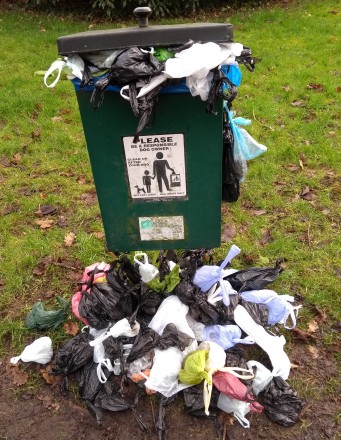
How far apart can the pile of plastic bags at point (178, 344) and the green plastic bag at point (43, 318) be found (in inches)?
7.2

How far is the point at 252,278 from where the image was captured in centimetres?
266

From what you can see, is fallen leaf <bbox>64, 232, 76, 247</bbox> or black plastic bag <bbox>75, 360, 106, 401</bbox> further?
fallen leaf <bbox>64, 232, 76, 247</bbox>

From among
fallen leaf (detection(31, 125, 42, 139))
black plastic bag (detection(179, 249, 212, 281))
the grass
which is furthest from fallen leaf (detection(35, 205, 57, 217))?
black plastic bag (detection(179, 249, 212, 281))

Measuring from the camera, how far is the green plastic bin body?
1.75 metres

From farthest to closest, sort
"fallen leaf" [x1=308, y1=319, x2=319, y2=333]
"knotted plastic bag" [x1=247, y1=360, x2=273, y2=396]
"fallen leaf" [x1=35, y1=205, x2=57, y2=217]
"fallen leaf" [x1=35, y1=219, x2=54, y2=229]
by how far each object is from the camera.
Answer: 1. "fallen leaf" [x1=35, y1=205, x2=57, y2=217]
2. "fallen leaf" [x1=35, y1=219, x2=54, y2=229]
3. "fallen leaf" [x1=308, y1=319, x2=319, y2=333]
4. "knotted plastic bag" [x1=247, y1=360, x2=273, y2=396]

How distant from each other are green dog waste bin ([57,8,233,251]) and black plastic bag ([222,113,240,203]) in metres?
0.35

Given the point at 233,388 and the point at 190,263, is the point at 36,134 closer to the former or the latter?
the point at 190,263

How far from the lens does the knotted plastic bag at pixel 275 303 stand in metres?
2.49

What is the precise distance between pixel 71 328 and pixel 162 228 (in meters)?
1.07

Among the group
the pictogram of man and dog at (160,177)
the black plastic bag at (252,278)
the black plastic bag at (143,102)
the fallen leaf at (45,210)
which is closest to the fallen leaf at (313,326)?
the black plastic bag at (252,278)

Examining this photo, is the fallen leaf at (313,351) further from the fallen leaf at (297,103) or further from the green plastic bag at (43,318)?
the fallen leaf at (297,103)

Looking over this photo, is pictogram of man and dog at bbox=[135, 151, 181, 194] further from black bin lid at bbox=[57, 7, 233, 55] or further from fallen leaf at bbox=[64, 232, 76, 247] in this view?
fallen leaf at bbox=[64, 232, 76, 247]

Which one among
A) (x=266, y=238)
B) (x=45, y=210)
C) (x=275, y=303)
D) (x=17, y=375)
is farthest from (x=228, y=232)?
(x=17, y=375)

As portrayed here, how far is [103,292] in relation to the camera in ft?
7.95
